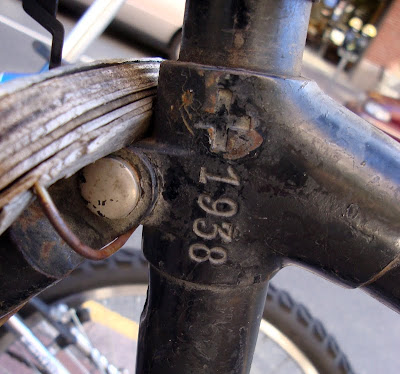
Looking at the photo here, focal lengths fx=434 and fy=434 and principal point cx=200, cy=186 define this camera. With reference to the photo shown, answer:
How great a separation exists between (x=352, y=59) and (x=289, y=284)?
5.99 metres

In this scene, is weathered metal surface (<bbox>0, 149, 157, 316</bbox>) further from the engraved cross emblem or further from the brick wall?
the brick wall

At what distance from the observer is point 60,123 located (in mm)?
250

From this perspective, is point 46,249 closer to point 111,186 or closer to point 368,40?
point 111,186

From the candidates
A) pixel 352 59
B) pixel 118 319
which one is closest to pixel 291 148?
pixel 118 319

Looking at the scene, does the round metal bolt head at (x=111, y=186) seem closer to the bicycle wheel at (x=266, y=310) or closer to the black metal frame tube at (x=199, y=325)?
the black metal frame tube at (x=199, y=325)

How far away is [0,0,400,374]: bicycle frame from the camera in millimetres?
292

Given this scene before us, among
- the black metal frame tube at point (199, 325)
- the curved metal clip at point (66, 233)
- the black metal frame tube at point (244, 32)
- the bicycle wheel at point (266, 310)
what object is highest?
the black metal frame tube at point (244, 32)

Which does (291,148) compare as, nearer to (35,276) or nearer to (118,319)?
(35,276)

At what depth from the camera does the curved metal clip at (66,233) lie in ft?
0.79

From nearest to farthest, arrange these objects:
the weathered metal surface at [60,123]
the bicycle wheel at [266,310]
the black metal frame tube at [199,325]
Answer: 1. the weathered metal surface at [60,123]
2. the black metal frame tube at [199,325]
3. the bicycle wheel at [266,310]

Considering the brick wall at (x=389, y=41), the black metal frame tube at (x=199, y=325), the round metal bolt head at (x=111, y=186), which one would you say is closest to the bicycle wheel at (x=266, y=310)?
the black metal frame tube at (x=199, y=325)

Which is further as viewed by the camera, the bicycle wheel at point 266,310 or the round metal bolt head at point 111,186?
the bicycle wheel at point 266,310

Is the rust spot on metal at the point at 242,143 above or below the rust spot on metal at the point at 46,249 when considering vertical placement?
above

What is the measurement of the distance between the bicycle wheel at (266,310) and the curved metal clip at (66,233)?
0.65 metres
